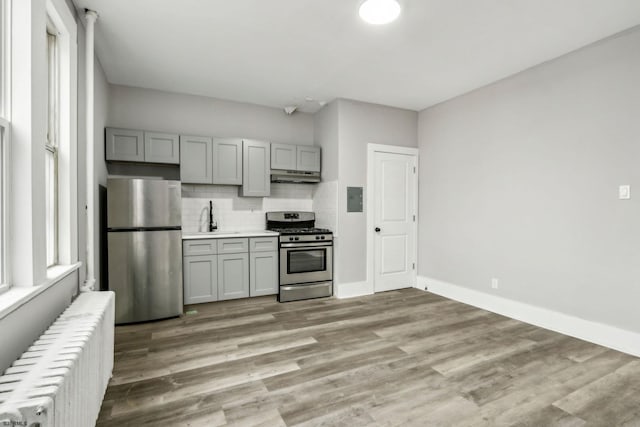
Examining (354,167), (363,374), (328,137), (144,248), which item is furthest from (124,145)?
(363,374)

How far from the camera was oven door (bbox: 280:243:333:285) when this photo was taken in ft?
13.8

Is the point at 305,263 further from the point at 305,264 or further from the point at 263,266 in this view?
the point at 263,266

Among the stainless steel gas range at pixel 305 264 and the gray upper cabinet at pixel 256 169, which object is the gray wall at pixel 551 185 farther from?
the gray upper cabinet at pixel 256 169

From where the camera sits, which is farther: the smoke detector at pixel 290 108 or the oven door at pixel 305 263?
the smoke detector at pixel 290 108

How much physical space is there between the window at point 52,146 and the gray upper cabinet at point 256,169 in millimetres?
2229

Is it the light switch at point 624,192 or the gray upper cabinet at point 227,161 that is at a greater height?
the gray upper cabinet at point 227,161

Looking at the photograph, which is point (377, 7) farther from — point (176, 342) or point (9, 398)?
point (176, 342)

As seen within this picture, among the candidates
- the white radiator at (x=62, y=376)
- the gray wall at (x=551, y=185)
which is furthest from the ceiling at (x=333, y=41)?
the white radiator at (x=62, y=376)

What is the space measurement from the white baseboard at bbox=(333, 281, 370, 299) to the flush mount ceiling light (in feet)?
10.5

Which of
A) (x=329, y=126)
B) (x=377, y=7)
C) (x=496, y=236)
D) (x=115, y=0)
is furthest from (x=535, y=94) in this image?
(x=115, y=0)

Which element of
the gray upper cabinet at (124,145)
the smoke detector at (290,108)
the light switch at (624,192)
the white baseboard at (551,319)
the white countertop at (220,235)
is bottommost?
the white baseboard at (551,319)

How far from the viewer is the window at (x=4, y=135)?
1407 millimetres

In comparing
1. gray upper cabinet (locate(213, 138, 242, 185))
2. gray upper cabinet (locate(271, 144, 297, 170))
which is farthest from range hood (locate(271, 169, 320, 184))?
gray upper cabinet (locate(213, 138, 242, 185))

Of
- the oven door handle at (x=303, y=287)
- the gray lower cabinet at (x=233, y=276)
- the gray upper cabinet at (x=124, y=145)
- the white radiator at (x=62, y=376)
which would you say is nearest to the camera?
the white radiator at (x=62, y=376)
